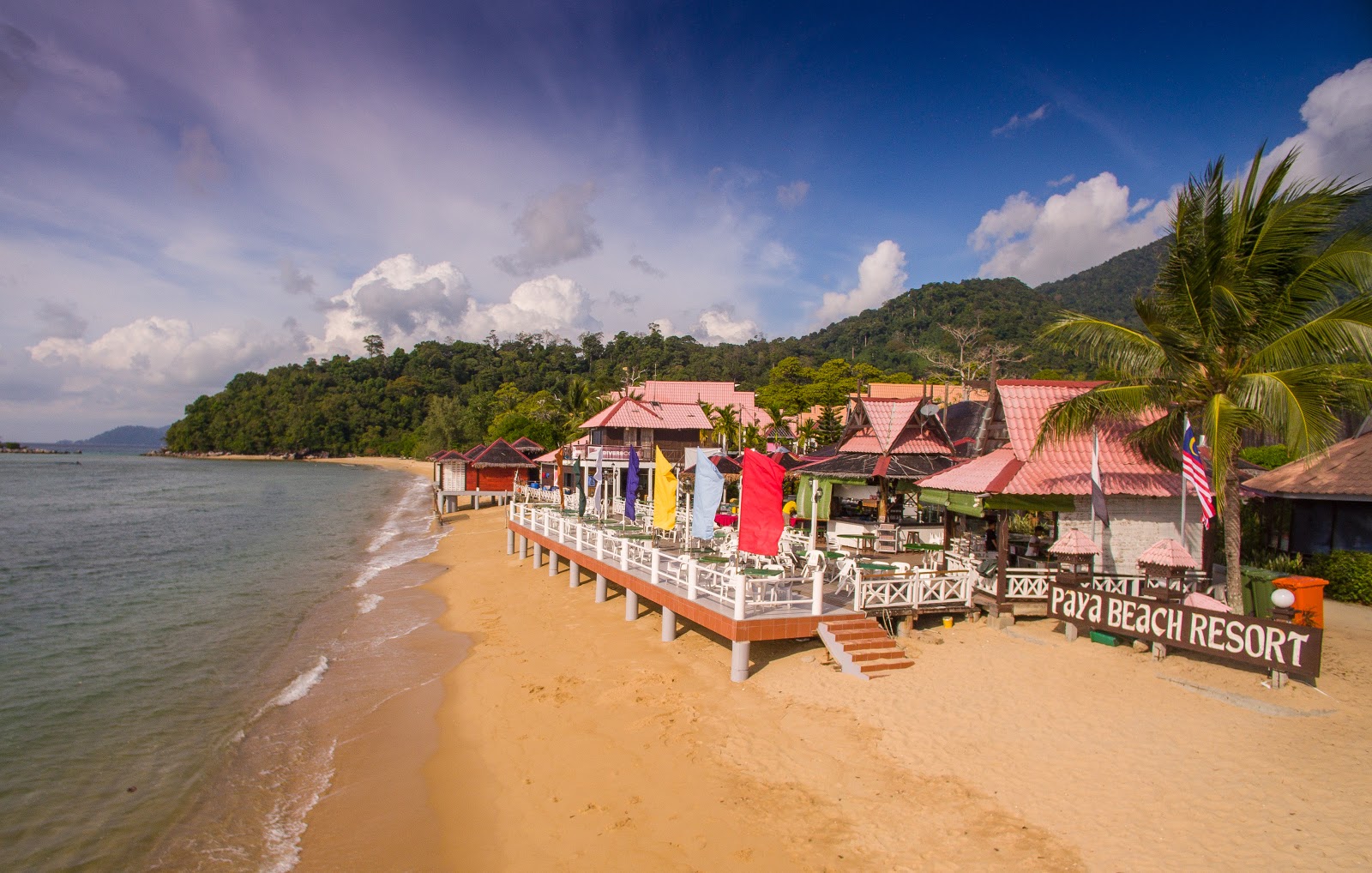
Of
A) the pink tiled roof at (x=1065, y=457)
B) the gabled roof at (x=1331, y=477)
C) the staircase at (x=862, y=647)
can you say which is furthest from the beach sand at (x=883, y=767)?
the gabled roof at (x=1331, y=477)

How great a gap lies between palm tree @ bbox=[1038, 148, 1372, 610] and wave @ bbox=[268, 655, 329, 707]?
1616cm

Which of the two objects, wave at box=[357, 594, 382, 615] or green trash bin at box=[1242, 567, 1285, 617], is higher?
green trash bin at box=[1242, 567, 1285, 617]

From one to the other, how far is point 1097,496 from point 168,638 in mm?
21286

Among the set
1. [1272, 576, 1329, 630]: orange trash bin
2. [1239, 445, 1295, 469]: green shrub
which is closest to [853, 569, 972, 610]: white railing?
[1272, 576, 1329, 630]: orange trash bin

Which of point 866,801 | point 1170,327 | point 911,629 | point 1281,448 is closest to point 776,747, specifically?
point 866,801

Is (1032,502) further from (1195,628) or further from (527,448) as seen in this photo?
(527,448)

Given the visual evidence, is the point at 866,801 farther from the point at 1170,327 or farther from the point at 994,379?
the point at 994,379

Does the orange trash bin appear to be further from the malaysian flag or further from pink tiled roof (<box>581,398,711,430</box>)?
pink tiled roof (<box>581,398,711,430</box>)

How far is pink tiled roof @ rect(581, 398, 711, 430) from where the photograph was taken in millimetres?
36906

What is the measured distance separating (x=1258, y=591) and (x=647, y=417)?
1106 inches

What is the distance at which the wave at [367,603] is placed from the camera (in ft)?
67.8

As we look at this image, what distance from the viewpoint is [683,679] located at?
12562 millimetres

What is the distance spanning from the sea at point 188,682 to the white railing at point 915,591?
29.0 ft

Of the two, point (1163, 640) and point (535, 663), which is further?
point (535, 663)
